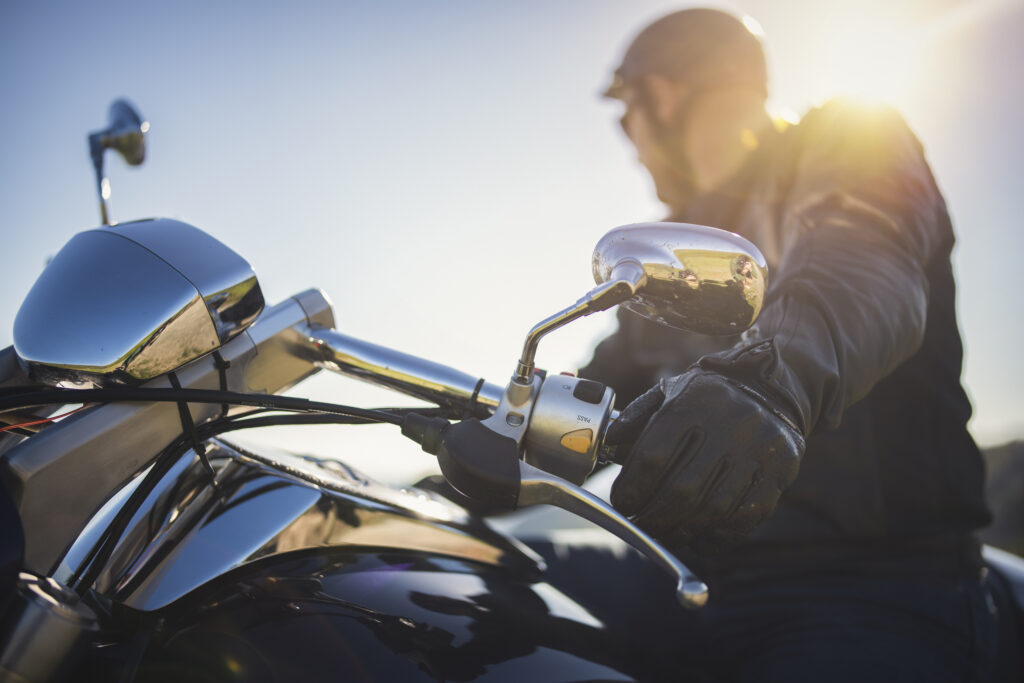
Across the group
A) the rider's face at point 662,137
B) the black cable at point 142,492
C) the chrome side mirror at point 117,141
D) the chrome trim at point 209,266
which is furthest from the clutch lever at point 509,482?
the rider's face at point 662,137

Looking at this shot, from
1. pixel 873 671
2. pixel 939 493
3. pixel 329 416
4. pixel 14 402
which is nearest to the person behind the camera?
pixel 14 402

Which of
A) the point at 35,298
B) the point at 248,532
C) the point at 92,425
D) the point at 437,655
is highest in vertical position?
the point at 35,298

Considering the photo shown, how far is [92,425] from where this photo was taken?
71cm

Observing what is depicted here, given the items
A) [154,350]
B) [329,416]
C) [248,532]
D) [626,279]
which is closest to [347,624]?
[248,532]

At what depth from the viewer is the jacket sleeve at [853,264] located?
3.09 ft

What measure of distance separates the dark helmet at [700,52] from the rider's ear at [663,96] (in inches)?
1.4

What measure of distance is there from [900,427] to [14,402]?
6.70 ft

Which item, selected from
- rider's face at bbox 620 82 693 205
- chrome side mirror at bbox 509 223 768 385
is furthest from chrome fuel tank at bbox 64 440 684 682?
rider's face at bbox 620 82 693 205

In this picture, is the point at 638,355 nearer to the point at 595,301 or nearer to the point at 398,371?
the point at 398,371

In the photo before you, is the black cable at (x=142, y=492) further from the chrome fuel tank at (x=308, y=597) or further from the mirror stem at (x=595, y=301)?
the mirror stem at (x=595, y=301)

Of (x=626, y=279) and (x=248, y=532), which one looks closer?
(x=626, y=279)

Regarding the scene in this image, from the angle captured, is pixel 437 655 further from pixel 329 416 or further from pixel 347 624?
A: pixel 329 416

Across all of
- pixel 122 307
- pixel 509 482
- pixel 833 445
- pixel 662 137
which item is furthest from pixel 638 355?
pixel 122 307

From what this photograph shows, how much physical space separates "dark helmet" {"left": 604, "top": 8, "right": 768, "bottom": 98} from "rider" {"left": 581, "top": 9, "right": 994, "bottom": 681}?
2.46 ft
